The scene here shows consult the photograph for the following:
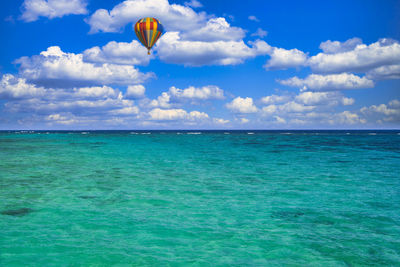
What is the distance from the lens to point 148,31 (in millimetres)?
52906

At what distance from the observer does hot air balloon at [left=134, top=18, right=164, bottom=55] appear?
52875mm

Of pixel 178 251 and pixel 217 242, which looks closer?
pixel 178 251

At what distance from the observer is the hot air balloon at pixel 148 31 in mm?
52875

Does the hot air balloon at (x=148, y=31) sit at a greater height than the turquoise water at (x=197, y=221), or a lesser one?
greater

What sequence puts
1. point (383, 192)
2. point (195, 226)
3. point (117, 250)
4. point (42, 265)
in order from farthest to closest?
1. point (383, 192)
2. point (195, 226)
3. point (117, 250)
4. point (42, 265)

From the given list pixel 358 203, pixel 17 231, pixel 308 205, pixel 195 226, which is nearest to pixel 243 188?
pixel 308 205

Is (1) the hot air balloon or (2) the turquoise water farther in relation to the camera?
(1) the hot air balloon

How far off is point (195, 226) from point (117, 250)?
308 cm

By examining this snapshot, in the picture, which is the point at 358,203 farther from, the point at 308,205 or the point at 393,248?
the point at 393,248

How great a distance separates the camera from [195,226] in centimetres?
1086

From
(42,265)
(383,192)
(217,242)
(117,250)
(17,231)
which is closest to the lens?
(42,265)

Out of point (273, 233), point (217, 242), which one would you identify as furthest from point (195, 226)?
point (273, 233)

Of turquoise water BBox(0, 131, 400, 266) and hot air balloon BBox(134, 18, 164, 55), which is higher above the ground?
hot air balloon BBox(134, 18, 164, 55)

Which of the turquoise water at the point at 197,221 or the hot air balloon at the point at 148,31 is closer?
the turquoise water at the point at 197,221
